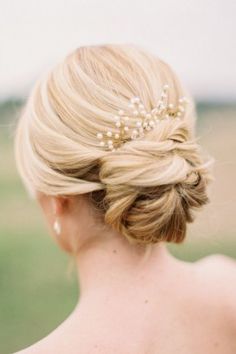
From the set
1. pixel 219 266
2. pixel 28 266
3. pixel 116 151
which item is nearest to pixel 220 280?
pixel 219 266

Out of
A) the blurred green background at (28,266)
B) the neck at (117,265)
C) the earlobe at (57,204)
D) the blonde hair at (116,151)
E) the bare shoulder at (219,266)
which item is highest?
the blonde hair at (116,151)

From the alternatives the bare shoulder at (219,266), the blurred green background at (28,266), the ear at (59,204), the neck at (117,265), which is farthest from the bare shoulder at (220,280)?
the blurred green background at (28,266)

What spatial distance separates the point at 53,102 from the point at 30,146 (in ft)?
0.35

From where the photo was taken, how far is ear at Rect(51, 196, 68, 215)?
151 cm

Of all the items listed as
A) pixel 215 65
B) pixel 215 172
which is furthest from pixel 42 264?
pixel 215 172

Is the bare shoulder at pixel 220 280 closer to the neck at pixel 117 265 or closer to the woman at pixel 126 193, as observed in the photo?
the woman at pixel 126 193

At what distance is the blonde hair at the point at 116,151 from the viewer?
56.5 inches

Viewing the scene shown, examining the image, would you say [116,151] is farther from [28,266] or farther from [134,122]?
[28,266]

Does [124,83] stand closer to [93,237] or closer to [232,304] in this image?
[93,237]

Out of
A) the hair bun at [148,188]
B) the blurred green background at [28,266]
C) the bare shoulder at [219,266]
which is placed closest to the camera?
the hair bun at [148,188]

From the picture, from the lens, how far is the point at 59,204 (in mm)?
1518

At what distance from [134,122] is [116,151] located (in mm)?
68

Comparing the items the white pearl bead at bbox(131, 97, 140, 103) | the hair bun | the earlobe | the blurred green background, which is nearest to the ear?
the earlobe

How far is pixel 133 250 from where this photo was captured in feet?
4.83
